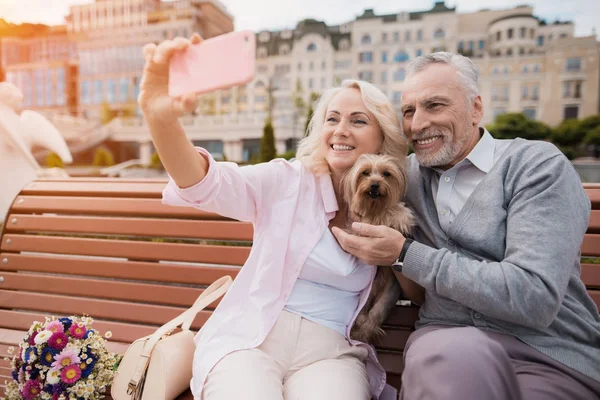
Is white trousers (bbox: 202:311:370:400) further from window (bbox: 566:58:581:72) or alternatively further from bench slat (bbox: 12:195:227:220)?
window (bbox: 566:58:581:72)

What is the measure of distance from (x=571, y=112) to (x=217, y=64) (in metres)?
30.8

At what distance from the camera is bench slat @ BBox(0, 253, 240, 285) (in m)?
2.26

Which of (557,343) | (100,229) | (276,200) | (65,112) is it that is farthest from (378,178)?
(65,112)

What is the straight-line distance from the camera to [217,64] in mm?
979

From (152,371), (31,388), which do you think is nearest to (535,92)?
(152,371)

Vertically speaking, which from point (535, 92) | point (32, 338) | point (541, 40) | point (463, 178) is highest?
point (541, 40)

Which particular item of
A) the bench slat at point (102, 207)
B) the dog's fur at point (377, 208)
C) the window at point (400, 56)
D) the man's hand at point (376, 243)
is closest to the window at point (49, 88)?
the window at point (400, 56)

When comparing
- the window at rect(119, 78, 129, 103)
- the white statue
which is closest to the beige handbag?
the white statue

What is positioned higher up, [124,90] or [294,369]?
[124,90]

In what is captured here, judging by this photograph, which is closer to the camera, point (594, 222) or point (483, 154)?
point (483, 154)

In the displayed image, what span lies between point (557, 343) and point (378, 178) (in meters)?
0.85

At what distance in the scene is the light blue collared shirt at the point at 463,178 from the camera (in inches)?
66.8

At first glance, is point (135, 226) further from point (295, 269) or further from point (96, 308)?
point (295, 269)

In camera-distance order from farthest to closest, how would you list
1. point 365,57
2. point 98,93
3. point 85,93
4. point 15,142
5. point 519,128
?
point 85,93 → point 98,93 → point 365,57 → point 519,128 → point 15,142
